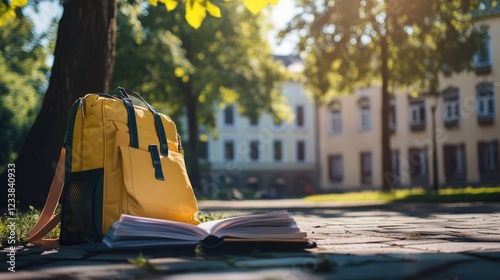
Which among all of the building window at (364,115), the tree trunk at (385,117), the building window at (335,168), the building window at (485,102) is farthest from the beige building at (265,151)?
the tree trunk at (385,117)

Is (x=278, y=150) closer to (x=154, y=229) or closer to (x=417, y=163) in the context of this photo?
(x=417, y=163)

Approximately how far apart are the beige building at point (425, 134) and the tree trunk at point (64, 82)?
21.6 meters

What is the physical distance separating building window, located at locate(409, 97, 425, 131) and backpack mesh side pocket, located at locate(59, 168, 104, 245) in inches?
1379

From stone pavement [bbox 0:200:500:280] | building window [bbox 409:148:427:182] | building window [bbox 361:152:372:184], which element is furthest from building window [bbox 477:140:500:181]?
stone pavement [bbox 0:200:500:280]

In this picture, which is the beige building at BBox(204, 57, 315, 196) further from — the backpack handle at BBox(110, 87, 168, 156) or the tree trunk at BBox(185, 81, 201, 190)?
the backpack handle at BBox(110, 87, 168, 156)

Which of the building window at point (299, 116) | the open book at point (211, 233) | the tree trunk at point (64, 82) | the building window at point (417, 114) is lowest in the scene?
the open book at point (211, 233)

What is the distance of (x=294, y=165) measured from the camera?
5750cm

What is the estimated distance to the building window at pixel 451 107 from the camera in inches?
1399

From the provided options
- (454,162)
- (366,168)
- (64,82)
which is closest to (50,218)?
(64,82)

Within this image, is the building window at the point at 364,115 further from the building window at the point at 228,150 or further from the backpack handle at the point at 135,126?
the backpack handle at the point at 135,126

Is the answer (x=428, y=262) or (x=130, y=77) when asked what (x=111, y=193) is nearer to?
(x=428, y=262)

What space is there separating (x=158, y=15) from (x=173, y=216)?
20.5 meters

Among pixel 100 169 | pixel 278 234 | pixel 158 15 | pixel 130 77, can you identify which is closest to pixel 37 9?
pixel 130 77

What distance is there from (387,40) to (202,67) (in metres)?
8.37
